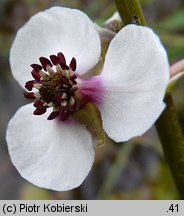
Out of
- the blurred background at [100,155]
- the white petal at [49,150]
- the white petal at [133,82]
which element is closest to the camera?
the white petal at [133,82]

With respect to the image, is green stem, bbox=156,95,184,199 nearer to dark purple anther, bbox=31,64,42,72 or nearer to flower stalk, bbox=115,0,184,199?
flower stalk, bbox=115,0,184,199

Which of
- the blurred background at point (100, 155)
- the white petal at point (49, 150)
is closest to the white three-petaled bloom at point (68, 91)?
the white petal at point (49, 150)

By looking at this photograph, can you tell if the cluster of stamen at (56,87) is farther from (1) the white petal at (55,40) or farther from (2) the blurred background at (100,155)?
(2) the blurred background at (100,155)

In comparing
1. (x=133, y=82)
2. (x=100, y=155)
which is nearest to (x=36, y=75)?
(x=133, y=82)

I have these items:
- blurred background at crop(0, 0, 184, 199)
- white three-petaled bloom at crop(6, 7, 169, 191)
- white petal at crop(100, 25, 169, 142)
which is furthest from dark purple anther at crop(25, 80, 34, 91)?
blurred background at crop(0, 0, 184, 199)

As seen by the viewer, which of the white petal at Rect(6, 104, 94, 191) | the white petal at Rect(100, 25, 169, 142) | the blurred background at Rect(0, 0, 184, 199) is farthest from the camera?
the blurred background at Rect(0, 0, 184, 199)

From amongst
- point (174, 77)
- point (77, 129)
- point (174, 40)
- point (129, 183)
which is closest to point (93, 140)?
point (77, 129)

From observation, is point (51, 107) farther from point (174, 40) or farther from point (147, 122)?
point (174, 40)
